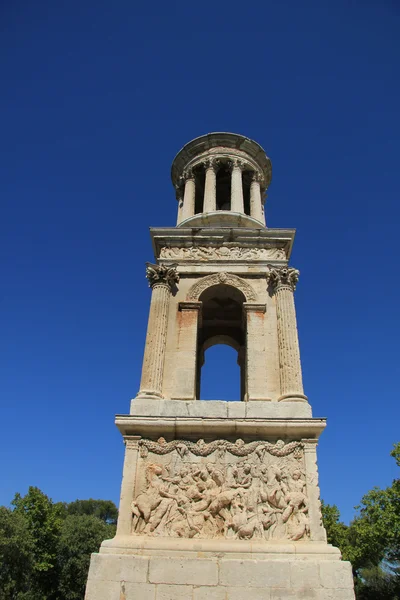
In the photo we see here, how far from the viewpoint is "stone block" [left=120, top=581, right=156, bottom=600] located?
754 centimetres

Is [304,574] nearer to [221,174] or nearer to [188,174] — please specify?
[188,174]

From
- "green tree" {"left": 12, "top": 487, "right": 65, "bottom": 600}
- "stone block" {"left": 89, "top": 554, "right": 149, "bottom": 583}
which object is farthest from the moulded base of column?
"green tree" {"left": 12, "top": 487, "right": 65, "bottom": 600}

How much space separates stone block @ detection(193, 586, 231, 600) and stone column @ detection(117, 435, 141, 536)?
1690mm

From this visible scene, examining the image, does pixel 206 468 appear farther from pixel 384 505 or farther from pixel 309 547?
pixel 384 505

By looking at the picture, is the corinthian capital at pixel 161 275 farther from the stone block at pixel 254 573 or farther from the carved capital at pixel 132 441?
the stone block at pixel 254 573

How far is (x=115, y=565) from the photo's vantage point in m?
7.79

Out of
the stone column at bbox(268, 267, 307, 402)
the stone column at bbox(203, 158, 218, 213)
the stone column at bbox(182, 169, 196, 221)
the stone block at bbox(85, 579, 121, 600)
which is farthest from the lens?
the stone column at bbox(182, 169, 196, 221)

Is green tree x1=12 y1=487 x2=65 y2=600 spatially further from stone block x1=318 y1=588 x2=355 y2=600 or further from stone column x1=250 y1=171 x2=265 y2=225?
stone block x1=318 y1=588 x2=355 y2=600

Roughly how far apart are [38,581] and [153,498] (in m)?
31.2

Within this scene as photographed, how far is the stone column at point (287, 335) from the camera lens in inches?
392

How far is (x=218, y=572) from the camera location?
7668 mm

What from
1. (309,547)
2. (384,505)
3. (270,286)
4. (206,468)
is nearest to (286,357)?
(270,286)

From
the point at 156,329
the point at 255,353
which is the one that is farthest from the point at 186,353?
the point at 255,353

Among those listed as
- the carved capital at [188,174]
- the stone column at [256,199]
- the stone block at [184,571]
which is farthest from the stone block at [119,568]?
the carved capital at [188,174]
